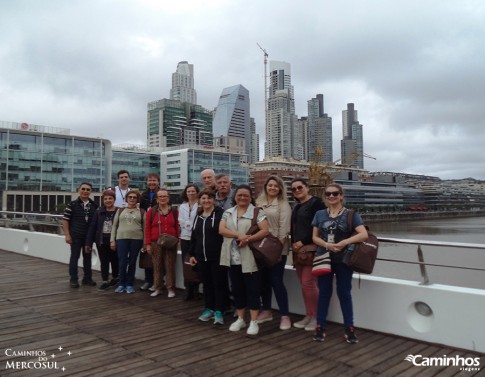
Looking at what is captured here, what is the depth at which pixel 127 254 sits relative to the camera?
548cm

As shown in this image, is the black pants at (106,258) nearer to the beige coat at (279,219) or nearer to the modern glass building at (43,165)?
the beige coat at (279,219)

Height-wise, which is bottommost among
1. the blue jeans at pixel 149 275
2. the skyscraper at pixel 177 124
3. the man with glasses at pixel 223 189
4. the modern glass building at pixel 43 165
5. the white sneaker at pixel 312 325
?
the white sneaker at pixel 312 325

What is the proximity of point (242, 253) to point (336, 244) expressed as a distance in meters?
0.94

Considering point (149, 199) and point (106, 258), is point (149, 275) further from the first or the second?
point (149, 199)

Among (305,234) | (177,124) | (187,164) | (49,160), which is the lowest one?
(305,234)

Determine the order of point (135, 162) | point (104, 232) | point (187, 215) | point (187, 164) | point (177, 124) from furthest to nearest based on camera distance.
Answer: point (177, 124) → point (187, 164) → point (135, 162) → point (104, 232) → point (187, 215)

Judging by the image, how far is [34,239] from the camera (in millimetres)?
9109

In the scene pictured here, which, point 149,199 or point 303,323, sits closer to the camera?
point 303,323

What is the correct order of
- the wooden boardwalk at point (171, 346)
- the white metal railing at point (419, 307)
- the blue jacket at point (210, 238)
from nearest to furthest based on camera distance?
the wooden boardwalk at point (171, 346), the white metal railing at point (419, 307), the blue jacket at point (210, 238)

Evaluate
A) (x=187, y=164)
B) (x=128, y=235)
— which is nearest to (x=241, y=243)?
(x=128, y=235)

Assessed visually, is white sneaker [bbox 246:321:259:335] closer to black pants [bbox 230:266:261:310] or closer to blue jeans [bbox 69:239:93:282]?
black pants [bbox 230:266:261:310]

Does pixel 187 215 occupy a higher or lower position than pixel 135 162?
lower

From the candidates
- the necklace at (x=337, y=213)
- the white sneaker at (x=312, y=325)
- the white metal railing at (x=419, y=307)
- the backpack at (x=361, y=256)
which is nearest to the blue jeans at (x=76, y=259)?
the white metal railing at (x=419, y=307)

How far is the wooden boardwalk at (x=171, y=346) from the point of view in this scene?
2918 millimetres
